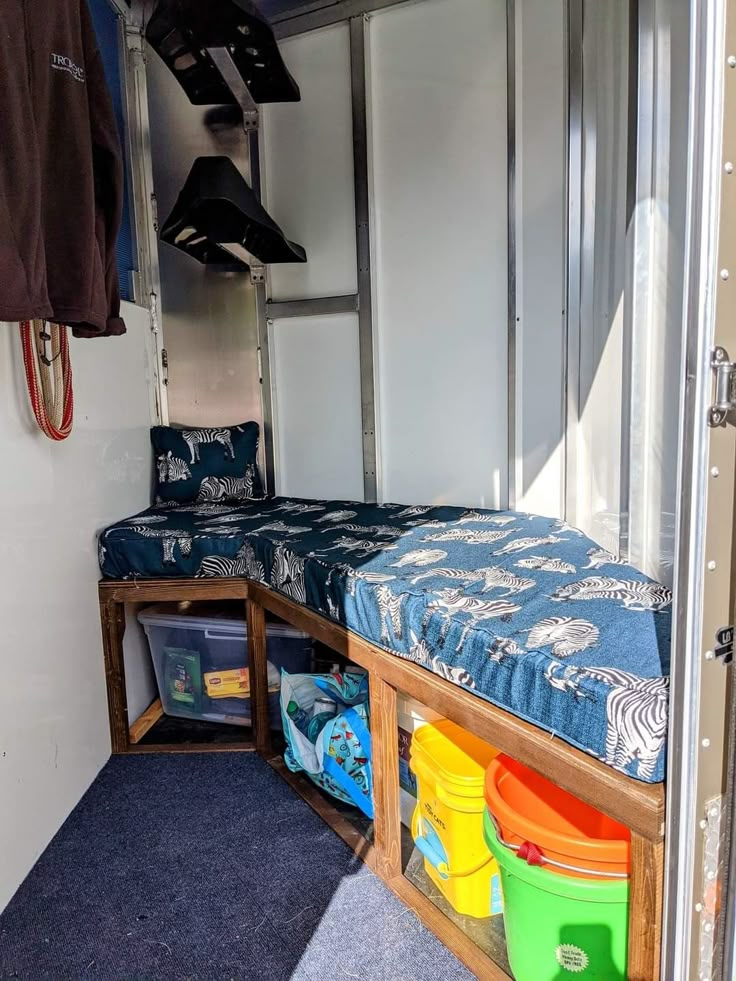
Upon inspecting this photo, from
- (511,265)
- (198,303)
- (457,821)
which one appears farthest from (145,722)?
(511,265)

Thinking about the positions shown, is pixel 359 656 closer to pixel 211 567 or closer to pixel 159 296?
pixel 211 567

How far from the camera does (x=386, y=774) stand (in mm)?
1653

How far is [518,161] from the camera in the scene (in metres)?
2.31

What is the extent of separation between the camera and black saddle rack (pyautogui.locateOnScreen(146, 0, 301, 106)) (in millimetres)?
2111

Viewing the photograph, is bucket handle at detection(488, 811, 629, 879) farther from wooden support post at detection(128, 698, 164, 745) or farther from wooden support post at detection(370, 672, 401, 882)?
wooden support post at detection(128, 698, 164, 745)

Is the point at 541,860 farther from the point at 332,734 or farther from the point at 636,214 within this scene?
the point at 636,214

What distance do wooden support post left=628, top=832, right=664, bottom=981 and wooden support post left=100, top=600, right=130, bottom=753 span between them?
180 centimetres

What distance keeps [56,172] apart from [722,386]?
1543mm

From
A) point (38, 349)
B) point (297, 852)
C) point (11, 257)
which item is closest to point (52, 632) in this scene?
point (38, 349)

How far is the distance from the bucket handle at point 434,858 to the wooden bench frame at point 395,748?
0.15 feet

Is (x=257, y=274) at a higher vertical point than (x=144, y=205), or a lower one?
lower

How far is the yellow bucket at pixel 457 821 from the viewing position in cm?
146

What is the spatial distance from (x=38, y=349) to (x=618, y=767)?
173cm

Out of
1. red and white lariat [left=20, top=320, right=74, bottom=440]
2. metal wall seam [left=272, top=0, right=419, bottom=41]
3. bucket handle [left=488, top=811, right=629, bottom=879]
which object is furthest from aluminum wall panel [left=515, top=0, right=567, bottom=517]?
red and white lariat [left=20, top=320, right=74, bottom=440]
